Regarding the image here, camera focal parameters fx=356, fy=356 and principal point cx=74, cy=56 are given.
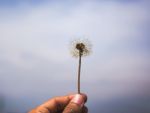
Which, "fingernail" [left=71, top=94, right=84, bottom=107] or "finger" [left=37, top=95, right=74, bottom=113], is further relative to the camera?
"finger" [left=37, top=95, right=74, bottom=113]

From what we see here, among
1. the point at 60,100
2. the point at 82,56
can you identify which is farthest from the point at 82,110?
the point at 82,56

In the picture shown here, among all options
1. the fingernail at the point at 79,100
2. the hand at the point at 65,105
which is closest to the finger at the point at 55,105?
the hand at the point at 65,105

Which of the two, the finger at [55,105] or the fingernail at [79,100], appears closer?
the fingernail at [79,100]

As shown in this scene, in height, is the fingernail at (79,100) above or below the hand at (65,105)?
above

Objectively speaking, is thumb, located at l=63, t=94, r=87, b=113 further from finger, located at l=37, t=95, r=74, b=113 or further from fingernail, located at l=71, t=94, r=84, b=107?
finger, located at l=37, t=95, r=74, b=113

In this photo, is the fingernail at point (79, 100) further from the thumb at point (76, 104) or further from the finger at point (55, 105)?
the finger at point (55, 105)

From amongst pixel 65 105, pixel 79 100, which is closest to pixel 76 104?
pixel 79 100

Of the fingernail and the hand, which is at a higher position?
the fingernail

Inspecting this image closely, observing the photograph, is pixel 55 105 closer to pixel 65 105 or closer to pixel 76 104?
pixel 65 105

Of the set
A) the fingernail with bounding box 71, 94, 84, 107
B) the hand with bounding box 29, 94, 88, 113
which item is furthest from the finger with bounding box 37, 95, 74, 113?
the fingernail with bounding box 71, 94, 84, 107
